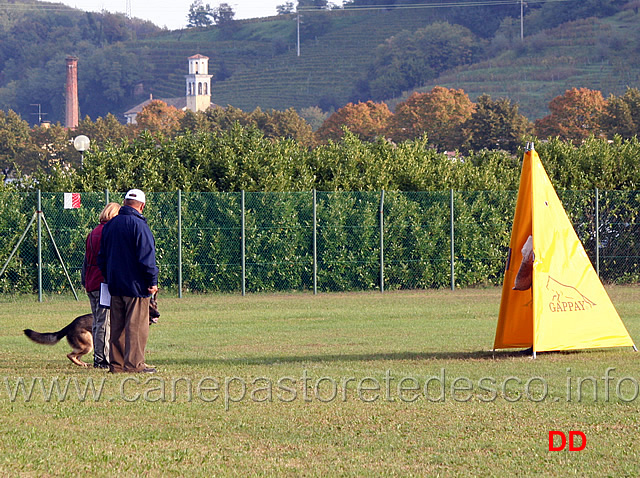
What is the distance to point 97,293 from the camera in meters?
11.5

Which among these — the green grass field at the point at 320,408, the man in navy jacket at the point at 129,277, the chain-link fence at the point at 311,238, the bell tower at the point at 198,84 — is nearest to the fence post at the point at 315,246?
the chain-link fence at the point at 311,238

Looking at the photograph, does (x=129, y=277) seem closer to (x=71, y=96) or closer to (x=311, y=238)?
(x=311, y=238)

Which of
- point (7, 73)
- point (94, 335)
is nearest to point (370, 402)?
point (94, 335)

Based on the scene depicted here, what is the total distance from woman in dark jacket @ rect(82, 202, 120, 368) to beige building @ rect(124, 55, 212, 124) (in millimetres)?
157237

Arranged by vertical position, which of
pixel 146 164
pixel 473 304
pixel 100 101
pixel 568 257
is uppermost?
pixel 100 101

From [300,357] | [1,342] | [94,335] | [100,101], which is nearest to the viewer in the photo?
[94,335]

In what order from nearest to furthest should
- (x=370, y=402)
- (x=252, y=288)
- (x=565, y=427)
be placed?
(x=565, y=427), (x=370, y=402), (x=252, y=288)

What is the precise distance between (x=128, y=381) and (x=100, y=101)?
602 ft

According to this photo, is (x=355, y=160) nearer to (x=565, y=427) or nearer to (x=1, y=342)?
(x=1, y=342)

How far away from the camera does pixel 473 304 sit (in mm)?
20609

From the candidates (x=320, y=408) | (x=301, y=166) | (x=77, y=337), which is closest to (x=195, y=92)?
(x=301, y=166)

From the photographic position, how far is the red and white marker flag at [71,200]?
21.6 meters

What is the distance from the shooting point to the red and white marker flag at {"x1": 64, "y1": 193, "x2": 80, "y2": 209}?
21.6 metres

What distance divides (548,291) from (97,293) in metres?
5.84
